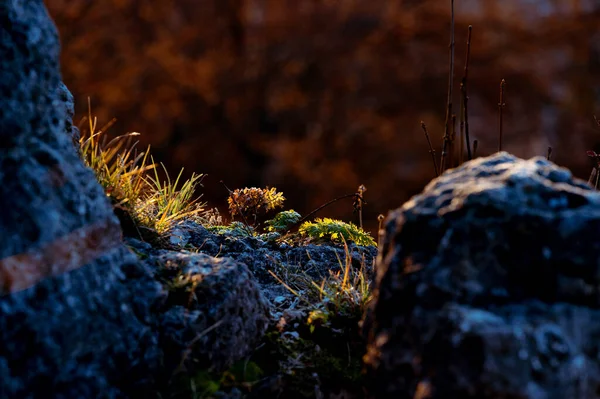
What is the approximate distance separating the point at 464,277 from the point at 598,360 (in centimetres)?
42

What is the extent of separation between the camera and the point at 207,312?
2180 millimetres

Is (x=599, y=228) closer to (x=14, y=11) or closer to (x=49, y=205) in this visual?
(x=49, y=205)

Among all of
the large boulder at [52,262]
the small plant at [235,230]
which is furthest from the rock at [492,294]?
the small plant at [235,230]

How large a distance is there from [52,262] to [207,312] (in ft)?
2.03

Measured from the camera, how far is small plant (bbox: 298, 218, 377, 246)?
3945 millimetres

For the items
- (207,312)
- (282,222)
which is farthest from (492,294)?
(282,222)

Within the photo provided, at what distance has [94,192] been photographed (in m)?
2.04

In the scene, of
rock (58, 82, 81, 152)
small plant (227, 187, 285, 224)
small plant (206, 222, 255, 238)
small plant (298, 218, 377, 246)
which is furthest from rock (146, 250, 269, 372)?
small plant (227, 187, 285, 224)

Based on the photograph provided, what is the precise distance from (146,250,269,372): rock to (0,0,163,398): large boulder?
0.32ft

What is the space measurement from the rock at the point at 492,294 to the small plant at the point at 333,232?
2028 mm

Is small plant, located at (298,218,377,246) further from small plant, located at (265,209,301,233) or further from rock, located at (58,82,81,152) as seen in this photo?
rock, located at (58,82,81,152)

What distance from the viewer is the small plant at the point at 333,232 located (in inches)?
155

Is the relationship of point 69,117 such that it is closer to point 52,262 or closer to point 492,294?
point 52,262

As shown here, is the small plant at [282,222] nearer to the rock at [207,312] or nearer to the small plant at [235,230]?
the small plant at [235,230]
